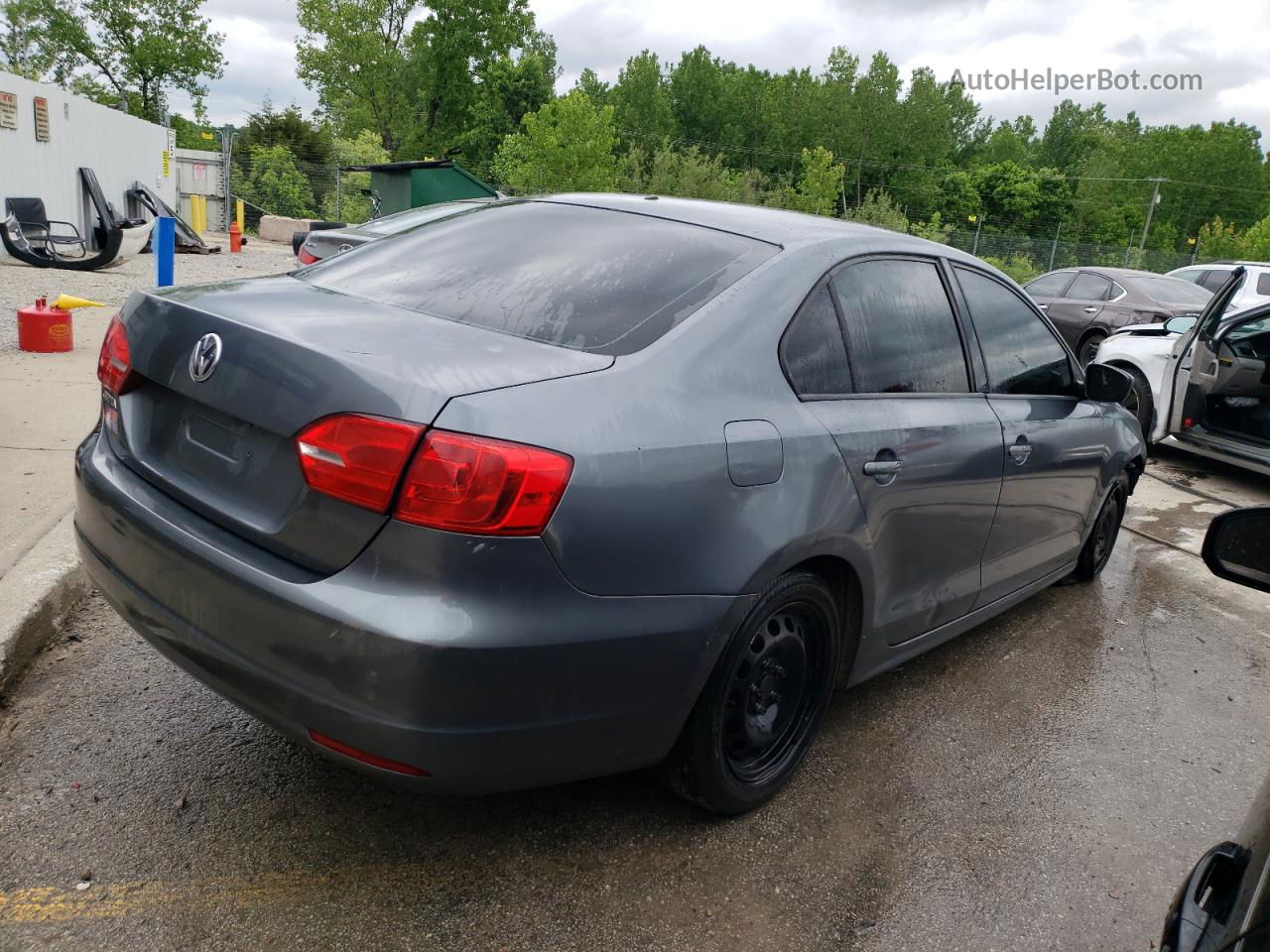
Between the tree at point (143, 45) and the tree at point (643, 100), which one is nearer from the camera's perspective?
the tree at point (143, 45)

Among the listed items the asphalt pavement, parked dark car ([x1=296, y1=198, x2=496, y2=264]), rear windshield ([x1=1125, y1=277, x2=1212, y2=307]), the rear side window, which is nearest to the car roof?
the asphalt pavement

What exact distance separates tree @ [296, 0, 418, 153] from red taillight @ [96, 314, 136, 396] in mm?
67765

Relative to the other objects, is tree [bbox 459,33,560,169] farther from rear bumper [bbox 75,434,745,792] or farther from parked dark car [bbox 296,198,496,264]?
rear bumper [bbox 75,434,745,792]

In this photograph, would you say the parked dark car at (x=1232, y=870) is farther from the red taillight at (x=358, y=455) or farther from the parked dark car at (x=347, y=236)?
the parked dark car at (x=347, y=236)

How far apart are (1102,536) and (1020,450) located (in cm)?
185

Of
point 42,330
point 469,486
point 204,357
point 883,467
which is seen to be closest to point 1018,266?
point 42,330

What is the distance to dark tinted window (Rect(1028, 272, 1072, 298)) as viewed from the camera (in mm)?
13844

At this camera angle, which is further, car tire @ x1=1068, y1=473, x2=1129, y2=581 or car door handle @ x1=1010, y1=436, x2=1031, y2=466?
car tire @ x1=1068, y1=473, x2=1129, y2=581

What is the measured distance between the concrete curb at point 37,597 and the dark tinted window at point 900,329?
2.77m

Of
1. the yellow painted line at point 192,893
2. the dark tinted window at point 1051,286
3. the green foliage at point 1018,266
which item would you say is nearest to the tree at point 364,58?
the green foliage at point 1018,266

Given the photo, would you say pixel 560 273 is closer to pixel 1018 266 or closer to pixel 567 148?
pixel 567 148

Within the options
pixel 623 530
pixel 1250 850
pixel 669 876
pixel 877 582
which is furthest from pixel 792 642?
pixel 1250 850

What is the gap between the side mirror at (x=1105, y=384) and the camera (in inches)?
165

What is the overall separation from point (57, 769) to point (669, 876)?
1.70 meters
